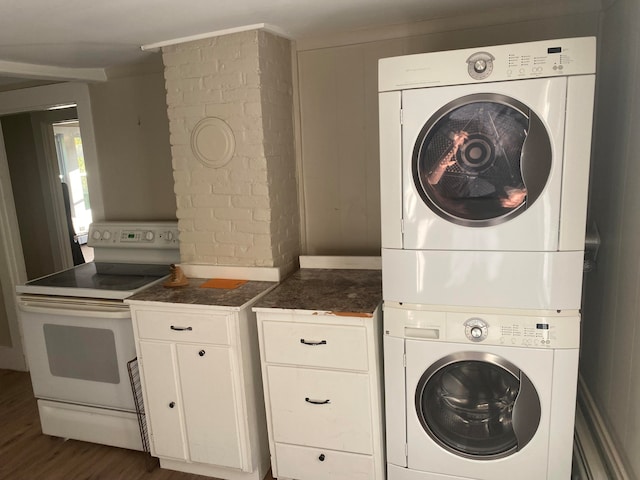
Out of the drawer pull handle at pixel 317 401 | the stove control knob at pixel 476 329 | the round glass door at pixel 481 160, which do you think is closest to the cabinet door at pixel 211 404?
the drawer pull handle at pixel 317 401

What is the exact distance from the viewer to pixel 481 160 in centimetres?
165

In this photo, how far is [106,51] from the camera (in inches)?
98.7

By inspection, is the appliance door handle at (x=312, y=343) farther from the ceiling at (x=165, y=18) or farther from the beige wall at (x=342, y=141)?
the ceiling at (x=165, y=18)

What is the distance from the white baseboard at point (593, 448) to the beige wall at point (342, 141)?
1.22 meters

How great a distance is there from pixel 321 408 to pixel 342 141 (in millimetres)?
1370

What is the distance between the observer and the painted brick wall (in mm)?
2295

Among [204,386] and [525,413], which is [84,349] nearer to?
[204,386]

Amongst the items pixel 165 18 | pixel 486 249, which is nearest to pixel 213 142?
pixel 165 18

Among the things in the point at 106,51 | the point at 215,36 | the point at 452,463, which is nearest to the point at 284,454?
the point at 452,463

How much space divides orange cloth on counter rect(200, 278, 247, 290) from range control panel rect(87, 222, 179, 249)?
0.51m

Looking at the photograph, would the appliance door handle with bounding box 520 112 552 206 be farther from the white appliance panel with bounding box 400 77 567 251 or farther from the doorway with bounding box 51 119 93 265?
the doorway with bounding box 51 119 93 265

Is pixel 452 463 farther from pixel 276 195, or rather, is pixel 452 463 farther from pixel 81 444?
pixel 81 444

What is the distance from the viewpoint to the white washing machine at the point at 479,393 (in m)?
1.72

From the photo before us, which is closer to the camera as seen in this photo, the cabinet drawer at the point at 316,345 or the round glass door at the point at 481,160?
the round glass door at the point at 481,160
